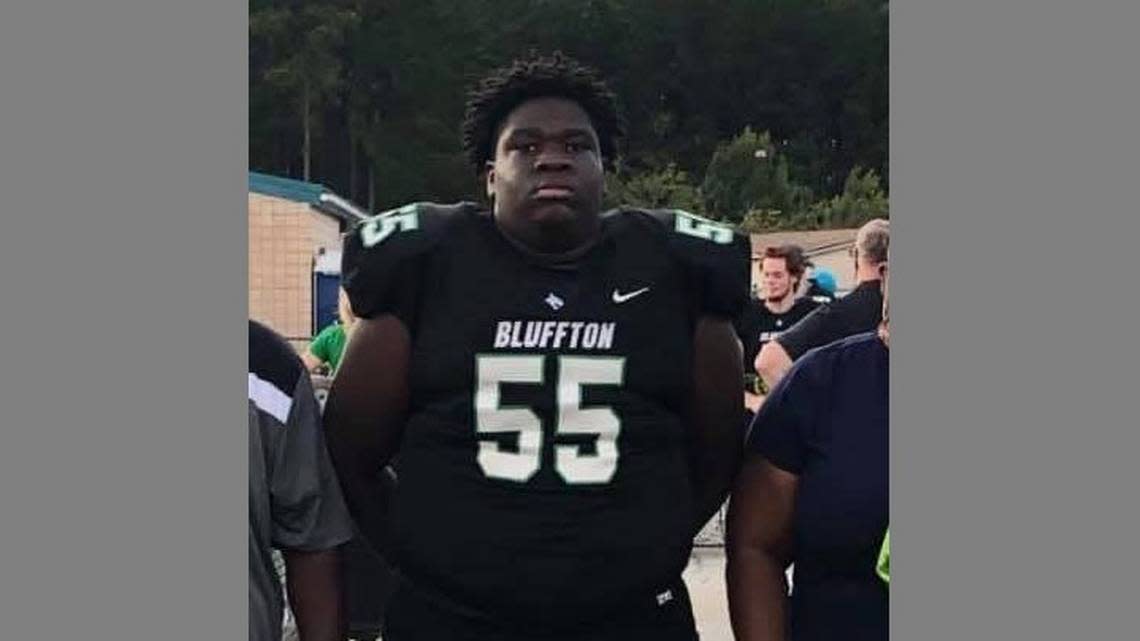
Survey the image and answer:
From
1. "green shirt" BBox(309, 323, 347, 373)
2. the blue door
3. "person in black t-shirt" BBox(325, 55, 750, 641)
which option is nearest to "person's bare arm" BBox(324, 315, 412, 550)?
"person in black t-shirt" BBox(325, 55, 750, 641)

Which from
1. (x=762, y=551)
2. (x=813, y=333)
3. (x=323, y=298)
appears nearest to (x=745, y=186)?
(x=323, y=298)

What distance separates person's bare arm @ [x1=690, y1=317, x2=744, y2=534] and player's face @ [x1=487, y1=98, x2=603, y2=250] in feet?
1.00

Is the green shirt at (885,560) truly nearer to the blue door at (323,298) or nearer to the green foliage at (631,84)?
the blue door at (323,298)

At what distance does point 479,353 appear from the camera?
259 cm

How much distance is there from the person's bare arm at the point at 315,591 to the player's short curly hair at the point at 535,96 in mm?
768

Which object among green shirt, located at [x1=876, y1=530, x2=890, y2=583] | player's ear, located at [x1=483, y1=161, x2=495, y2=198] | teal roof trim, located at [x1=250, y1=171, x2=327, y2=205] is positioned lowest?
green shirt, located at [x1=876, y1=530, x2=890, y2=583]

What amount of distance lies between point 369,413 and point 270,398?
223mm

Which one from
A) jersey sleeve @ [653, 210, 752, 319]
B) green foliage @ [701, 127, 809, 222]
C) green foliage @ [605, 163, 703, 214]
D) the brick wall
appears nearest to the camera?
jersey sleeve @ [653, 210, 752, 319]

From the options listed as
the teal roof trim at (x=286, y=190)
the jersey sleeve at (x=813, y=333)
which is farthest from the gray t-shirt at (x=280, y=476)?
the teal roof trim at (x=286, y=190)

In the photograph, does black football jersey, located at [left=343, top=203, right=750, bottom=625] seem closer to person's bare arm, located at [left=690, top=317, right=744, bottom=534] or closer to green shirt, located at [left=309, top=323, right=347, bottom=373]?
person's bare arm, located at [left=690, top=317, right=744, bottom=534]

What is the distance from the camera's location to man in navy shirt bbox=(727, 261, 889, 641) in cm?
257

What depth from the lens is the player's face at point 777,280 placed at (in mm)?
7695

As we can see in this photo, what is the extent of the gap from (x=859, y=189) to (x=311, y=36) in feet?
54.0

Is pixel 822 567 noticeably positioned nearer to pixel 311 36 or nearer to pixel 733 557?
pixel 733 557
